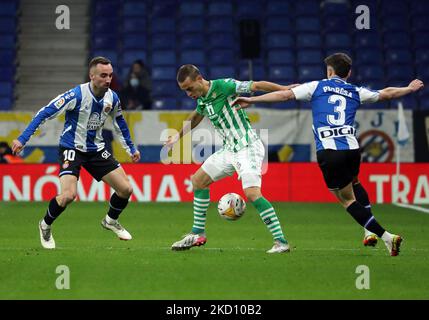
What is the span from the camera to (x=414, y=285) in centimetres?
777

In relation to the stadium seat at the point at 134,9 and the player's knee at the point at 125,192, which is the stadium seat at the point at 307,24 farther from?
the player's knee at the point at 125,192

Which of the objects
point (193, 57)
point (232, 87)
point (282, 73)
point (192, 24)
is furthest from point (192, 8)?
point (232, 87)

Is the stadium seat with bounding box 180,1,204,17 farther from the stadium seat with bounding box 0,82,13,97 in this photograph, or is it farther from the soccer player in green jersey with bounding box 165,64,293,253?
the soccer player in green jersey with bounding box 165,64,293,253

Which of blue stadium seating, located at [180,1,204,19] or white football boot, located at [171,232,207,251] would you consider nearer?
white football boot, located at [171,232,207,251]

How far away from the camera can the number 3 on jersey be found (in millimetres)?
9633

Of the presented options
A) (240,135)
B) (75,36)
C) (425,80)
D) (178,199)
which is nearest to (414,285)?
(240,135)

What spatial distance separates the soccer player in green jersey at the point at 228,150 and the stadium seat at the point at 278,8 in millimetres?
13378

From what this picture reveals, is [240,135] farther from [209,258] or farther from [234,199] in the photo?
[209,258]

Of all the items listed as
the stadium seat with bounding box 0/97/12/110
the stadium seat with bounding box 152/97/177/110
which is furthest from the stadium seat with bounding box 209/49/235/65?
the stadium seat with bounding box 0/97/12/110

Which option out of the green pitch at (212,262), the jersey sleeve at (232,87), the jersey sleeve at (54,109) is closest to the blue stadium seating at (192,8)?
the green pitch at (212,262)

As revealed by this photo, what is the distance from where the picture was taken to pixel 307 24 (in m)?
22.9

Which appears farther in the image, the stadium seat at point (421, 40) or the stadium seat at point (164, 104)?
the stadium seat at point (421, 40)

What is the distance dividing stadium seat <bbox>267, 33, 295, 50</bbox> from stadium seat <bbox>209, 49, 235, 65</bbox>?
3.06 feet

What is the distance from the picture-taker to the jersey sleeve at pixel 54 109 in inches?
398
